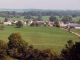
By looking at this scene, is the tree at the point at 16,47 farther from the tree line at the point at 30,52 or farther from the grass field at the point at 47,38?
the grass field at the point at 47,38

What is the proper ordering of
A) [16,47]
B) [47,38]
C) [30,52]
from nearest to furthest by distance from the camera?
1. [30,52]
2. [16,47]
3. [47,38]

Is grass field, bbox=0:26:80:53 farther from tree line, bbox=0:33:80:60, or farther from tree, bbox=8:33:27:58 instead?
tree line, bbox=0:33:80:60

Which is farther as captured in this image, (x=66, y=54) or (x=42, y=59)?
(x=42, y=59)

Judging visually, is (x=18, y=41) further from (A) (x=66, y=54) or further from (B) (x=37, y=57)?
(A) (x=66, y=54)

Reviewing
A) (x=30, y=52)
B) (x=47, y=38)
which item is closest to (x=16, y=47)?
(x=30, y=52)

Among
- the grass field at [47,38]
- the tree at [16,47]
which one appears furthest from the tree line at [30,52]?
the grass field at [47,38]

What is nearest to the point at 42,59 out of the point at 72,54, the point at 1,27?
the point at 72,54

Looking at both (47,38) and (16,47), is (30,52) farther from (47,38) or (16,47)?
(47,38)

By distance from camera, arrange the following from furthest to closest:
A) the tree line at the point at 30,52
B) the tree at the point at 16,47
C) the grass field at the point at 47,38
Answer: the grass field at the point at 47,38 < the tree at the point at 16,47 < the tree line at the point at 30,52
